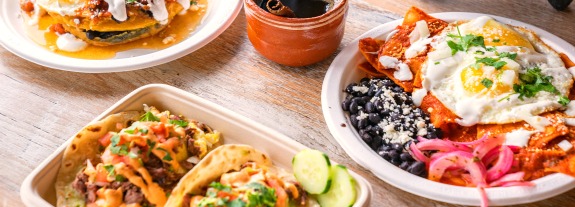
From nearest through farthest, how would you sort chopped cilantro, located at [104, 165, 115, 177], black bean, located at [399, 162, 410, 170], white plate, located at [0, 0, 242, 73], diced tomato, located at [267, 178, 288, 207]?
diced tomato, located at [267, 178, 288, 207], chopped cilantro, located at [104, 165, 115, 177], black bean, located at [399, 162, 410, 170], white plate, located at [0, 0, 242, 73]

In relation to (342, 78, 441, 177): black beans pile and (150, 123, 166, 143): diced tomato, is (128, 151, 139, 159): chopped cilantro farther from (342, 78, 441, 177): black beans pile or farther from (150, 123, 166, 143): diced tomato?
(342, 78, 441, 177): black beans pile

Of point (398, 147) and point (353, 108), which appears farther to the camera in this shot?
point (353, 108)

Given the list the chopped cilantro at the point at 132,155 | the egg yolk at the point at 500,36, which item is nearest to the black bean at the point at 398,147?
the egg yolk at the point at 500,36

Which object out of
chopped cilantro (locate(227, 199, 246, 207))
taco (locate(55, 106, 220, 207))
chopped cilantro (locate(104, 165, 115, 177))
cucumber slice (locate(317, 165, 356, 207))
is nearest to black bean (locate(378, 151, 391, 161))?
cucumber slice (locate(317, 165, 356, 207))

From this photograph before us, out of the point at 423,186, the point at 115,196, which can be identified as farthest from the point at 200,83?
the point at 423,186

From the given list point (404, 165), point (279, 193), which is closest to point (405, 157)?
point (404, 165)

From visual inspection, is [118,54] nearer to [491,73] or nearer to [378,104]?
[378,104]

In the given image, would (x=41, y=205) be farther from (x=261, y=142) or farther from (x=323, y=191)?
(x=323, y=191)
